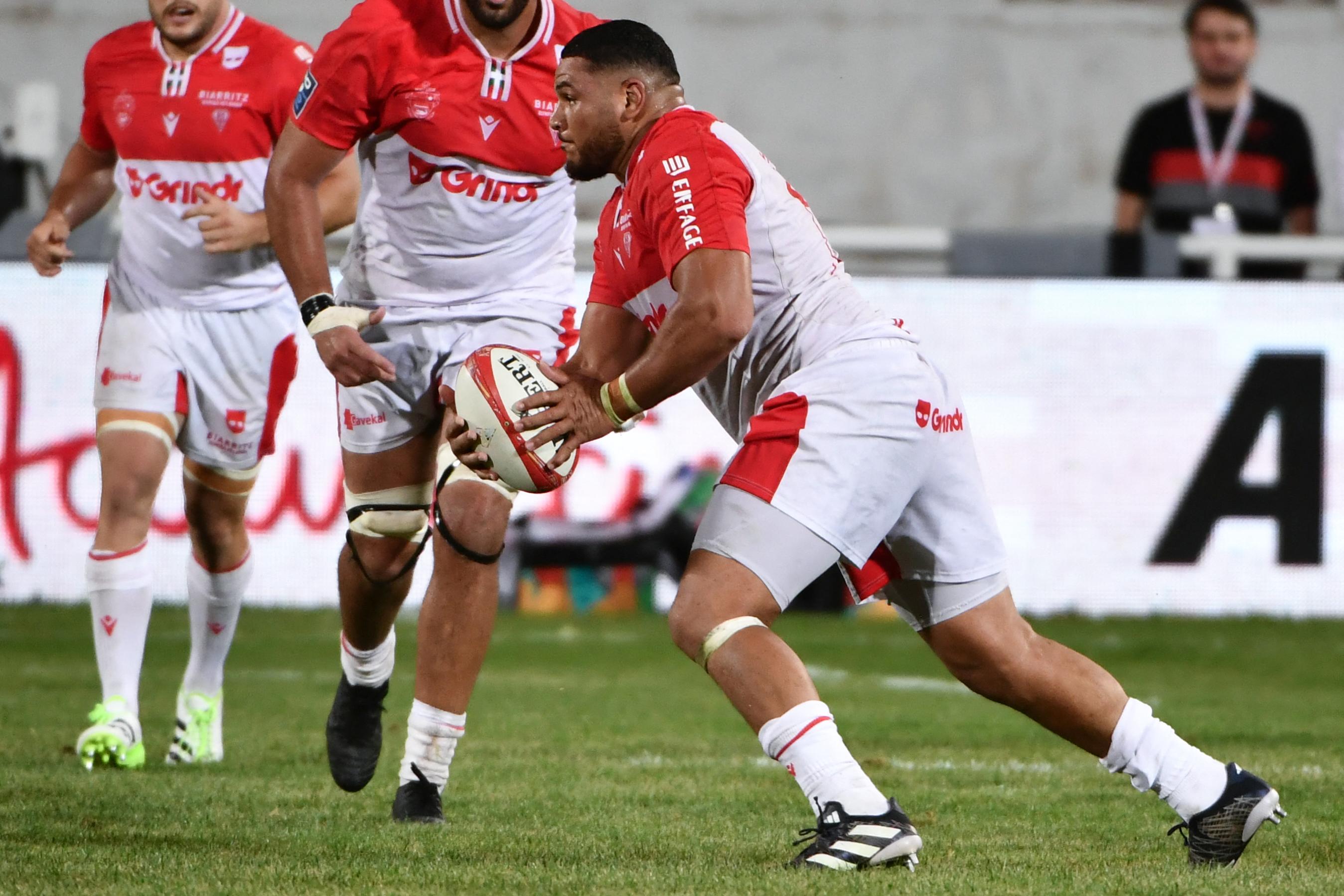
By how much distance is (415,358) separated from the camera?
507 centimetres

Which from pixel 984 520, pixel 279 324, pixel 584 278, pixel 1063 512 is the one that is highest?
pixel 984 520

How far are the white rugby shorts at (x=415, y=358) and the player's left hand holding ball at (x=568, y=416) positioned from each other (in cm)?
114

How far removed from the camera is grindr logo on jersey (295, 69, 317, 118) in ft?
16.0

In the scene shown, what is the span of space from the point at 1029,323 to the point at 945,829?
6.35m

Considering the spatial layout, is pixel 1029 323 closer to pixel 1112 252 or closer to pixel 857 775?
pixel 1112 252

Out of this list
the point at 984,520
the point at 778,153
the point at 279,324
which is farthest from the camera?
the point at 778,153

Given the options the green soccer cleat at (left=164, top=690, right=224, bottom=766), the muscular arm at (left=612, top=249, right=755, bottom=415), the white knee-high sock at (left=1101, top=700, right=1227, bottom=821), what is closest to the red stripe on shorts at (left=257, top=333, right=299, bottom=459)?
the green soccer cleat at (left=164, top=690, right=224, bottom=766)

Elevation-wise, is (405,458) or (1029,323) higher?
(405,458)

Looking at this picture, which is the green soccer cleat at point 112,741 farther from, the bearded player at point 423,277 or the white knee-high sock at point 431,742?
the white knee-high sock at point 431,742

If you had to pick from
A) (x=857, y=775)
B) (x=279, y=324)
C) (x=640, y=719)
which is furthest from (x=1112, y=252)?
(x=857, y=775)

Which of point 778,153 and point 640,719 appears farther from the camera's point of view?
point 778,153

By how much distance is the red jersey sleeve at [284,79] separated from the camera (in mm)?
6121

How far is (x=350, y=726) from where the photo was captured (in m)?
5.02

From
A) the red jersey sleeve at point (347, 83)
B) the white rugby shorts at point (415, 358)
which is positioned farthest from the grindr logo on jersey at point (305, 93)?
the white rugby shorts at point (415, 358)
